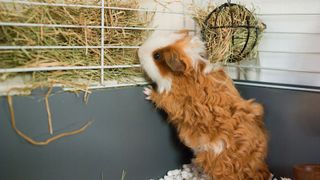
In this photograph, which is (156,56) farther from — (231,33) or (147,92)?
(231,33)

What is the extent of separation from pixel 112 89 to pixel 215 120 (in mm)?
454

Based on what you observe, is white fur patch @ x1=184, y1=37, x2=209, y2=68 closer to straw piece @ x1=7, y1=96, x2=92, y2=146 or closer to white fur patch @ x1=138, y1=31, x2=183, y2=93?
white fur patch @ x1=138, y1=31, x2=183, y2=93

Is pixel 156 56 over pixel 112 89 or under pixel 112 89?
over

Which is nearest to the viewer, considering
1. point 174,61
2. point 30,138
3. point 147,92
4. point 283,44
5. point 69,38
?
point 30,138

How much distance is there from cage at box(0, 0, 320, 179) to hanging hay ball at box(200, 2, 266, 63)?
12 centimetres

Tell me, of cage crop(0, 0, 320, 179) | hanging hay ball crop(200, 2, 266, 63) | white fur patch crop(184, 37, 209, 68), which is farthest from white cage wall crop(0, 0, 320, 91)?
white fur patch crop(184, 37, 209, 68)

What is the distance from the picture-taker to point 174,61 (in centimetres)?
146

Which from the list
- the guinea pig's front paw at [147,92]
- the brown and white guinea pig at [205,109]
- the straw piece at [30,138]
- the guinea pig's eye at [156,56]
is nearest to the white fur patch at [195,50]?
the brown and white guinea pig at [205,109]

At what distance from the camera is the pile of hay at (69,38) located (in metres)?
1.21

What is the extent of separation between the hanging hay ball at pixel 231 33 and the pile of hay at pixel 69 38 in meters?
0.33

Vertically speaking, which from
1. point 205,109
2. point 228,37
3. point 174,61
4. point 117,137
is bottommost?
point 117,137

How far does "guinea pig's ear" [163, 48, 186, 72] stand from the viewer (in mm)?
1462

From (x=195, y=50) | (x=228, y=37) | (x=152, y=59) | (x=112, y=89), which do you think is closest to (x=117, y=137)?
(x=112, y=89)

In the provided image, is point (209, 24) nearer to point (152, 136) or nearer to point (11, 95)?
point (152, 136)
